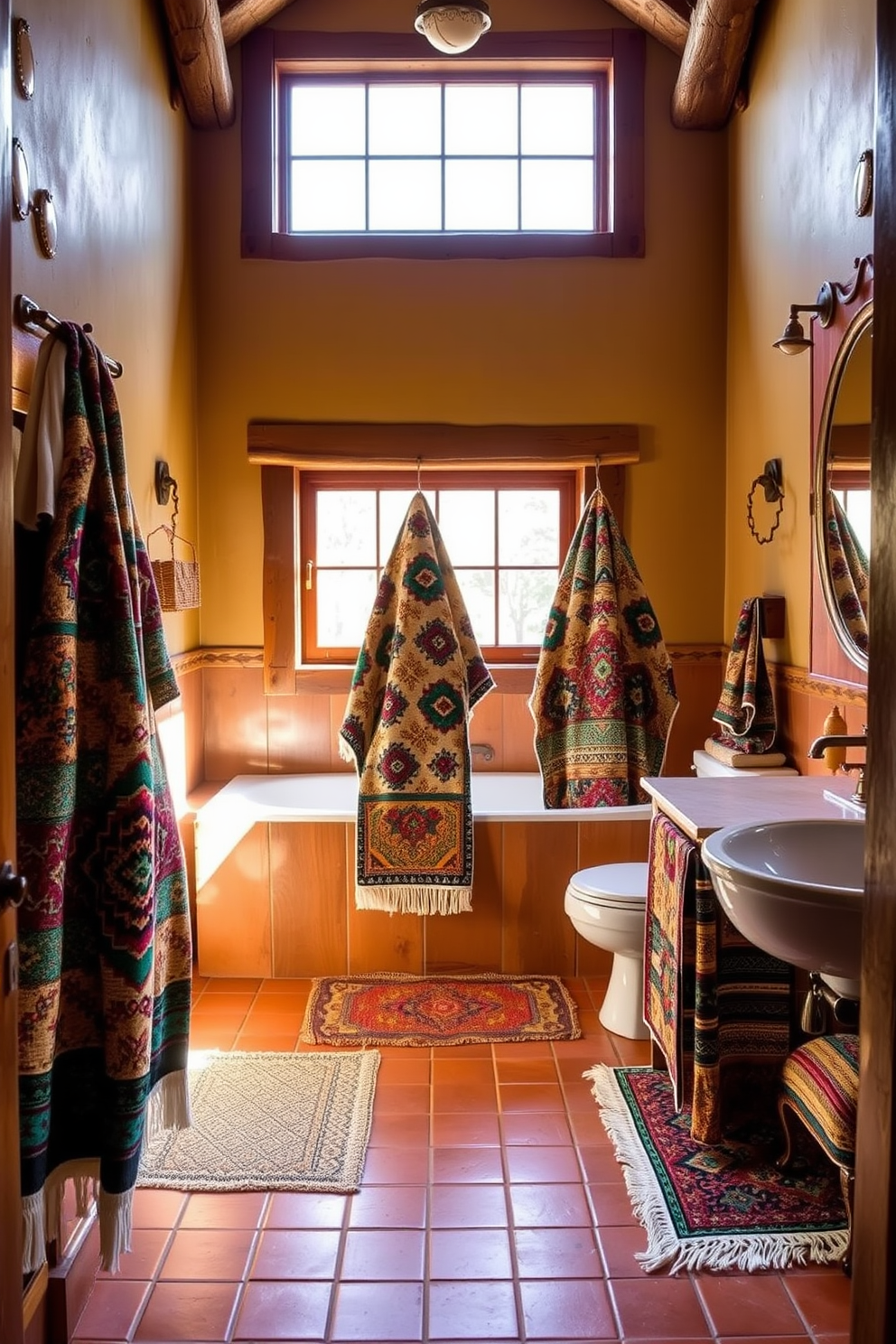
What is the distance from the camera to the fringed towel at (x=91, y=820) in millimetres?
1849

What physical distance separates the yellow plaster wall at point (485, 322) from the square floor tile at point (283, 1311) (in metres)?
2.97

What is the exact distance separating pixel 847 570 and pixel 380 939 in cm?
187

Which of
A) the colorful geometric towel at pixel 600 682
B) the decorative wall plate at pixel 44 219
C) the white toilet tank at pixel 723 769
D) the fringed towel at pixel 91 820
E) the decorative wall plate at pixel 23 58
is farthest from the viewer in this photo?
the colorful geometric towel at pixel 600 682

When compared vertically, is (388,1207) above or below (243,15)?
below

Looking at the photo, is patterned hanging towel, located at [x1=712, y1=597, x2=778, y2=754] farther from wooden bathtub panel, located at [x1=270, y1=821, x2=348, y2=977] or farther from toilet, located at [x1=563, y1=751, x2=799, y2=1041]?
wooden bathtub panel, located at [x1=270, y1=821, x2=348, y2=977]

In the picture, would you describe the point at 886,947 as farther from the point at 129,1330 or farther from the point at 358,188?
the point at 358,188

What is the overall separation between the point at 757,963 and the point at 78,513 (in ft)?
5.68

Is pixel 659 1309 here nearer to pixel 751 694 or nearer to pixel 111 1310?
pixel 111 1310

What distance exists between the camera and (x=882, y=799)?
43.1 inches

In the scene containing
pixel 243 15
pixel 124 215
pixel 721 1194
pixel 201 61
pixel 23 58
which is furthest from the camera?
pixel 243 15

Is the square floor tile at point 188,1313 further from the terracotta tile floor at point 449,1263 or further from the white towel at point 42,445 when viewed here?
the white towel at point 42,445

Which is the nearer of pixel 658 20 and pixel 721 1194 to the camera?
pixel 721 1194

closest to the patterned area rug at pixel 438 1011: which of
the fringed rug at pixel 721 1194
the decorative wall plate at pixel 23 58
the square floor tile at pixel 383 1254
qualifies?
the fringed rug at pixel 721 1194

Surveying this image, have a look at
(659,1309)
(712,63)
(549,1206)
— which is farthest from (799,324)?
(659,1309)
